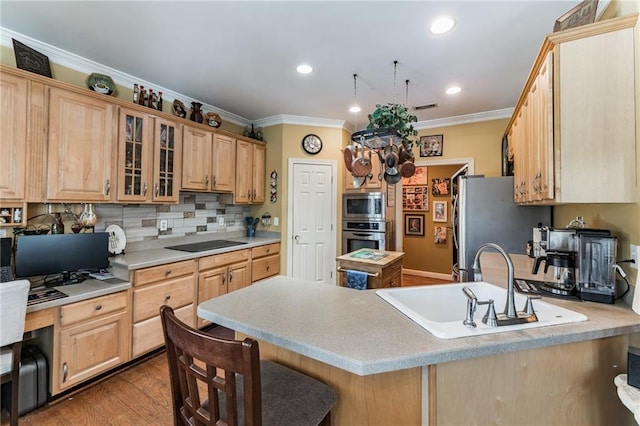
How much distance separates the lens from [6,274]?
6.35 ft

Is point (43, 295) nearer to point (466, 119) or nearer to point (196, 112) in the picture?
point (196, 112)

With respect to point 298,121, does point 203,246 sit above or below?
below

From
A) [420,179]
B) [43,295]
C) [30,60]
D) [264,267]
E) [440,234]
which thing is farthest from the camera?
[420,179]

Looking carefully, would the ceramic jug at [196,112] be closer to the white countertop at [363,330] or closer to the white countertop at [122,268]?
the white countertop at [122,268]

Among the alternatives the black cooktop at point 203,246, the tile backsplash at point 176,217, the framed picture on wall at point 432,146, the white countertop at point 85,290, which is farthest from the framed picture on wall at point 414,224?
the white countertop at point 85,290

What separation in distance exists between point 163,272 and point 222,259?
2.31 ft

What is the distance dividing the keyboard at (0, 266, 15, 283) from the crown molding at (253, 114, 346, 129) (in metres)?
3.16

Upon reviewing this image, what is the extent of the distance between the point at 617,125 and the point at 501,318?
43.8 inches

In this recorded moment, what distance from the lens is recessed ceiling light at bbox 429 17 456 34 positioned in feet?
6.41

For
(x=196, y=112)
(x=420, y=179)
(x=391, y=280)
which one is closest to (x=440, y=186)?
(x=420, y=179)

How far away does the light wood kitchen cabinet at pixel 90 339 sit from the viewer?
1.92 metres

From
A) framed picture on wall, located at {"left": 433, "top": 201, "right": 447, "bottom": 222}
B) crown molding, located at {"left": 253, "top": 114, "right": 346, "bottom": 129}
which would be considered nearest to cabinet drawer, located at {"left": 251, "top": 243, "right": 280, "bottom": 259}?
crown molding, located at {"left": 253, "top": 114, "right": 346, "bottom": 129}

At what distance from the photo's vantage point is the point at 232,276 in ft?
11.0

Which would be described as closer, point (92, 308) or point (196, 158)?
point (92, 308)
